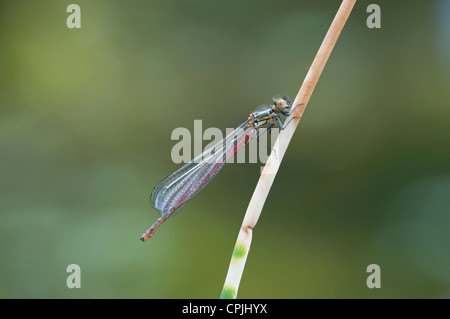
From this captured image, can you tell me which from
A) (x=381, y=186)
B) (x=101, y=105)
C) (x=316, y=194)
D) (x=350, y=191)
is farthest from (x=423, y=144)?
(x=101, y=105)

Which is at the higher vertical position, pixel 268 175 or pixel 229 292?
pixel 268 175

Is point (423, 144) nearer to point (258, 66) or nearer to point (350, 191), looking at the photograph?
point (350, 191)

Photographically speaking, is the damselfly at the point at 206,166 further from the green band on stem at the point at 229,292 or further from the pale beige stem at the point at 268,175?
the green band on stem at the point at 229,292

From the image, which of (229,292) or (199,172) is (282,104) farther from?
(229,292)

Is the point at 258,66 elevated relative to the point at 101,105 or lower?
elevated

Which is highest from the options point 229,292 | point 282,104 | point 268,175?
point 282,104

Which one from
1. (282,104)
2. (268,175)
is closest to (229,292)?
(268,175)

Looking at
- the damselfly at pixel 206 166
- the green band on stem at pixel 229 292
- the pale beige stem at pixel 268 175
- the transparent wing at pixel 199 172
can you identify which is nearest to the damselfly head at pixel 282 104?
the damselfly at pixel 206 166
